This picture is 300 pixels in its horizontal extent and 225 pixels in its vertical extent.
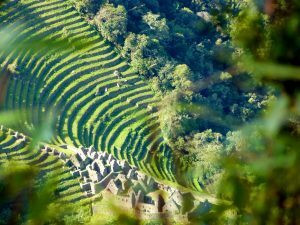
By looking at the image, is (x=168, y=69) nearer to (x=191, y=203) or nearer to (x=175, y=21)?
(x=175, y=21)

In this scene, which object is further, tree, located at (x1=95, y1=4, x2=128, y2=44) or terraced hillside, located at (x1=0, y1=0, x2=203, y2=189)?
tree, located at (x1=95, y1=4, x2=128, y2=44)

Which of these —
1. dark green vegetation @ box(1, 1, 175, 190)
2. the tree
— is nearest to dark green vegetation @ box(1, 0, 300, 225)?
dark green vegetation @ box(1, 1, 175, 190)

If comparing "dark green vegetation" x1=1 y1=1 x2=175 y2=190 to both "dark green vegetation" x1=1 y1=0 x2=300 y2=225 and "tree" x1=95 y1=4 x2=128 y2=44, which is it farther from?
"dark green vegetation" x1=1 y1=0 x2=300 y2=225

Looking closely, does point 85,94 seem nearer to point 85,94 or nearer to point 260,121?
point 85,94

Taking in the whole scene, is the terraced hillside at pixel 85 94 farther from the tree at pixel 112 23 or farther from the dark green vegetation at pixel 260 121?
the dark green vegetation at pixel 260 121

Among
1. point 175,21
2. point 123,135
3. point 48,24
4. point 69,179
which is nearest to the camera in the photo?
point 69,179

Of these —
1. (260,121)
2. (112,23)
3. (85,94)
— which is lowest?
(260,121)

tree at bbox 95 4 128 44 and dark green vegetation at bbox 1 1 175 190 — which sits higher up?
tree at bbox 95 4 128 44

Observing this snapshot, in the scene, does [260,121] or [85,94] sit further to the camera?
[85,94]

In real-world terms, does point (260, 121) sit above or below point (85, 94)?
below

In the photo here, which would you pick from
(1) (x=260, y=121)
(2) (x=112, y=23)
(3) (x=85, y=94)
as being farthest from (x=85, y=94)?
(1) (x=260, y=121)

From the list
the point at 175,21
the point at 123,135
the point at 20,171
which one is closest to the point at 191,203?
the point at 20,171
